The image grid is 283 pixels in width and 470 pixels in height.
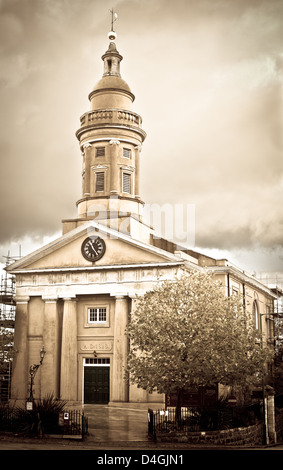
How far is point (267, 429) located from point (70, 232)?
2160 cm

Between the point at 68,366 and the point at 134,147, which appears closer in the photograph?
the point at 68,366

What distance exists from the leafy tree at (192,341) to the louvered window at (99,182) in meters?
18.7

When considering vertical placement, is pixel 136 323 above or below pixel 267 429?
above

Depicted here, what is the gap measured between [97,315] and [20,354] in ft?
21.1

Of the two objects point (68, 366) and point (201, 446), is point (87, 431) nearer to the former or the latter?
point (201, 446)

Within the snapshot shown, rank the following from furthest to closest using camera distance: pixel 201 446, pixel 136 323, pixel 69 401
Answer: pixel 69 401, pixel 136 323, pixel 201 446

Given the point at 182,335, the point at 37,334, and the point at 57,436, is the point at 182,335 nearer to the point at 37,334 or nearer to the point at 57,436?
the point at 57,436

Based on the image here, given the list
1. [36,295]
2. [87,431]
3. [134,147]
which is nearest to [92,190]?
[134,147]

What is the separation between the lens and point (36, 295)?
5184 centimetres

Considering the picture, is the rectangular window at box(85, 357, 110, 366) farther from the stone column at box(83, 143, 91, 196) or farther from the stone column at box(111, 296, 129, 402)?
the stone column at box(83, 143, 91, 196)

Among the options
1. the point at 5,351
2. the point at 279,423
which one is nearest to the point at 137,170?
the point at 5,351

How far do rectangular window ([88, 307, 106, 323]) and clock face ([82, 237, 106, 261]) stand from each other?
12.8 ft

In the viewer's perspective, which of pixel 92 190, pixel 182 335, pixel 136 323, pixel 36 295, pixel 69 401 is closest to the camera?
pixel 182 335

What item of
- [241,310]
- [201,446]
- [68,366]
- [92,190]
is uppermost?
[92,190]
